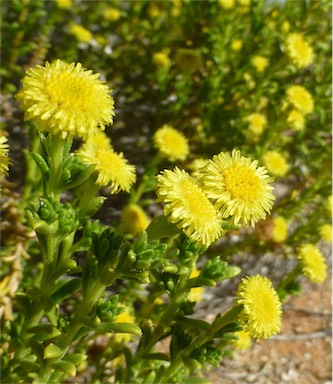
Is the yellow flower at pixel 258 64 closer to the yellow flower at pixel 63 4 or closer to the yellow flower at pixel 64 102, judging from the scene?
the yellow flower at pixel 63 4

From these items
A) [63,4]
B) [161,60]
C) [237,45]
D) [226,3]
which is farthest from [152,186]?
[63,4]

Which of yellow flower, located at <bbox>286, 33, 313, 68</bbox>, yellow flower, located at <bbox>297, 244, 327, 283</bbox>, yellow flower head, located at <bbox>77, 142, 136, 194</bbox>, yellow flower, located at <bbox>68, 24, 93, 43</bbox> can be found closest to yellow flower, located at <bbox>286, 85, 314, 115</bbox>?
yellow flower, located at <bbox>286, 33, 313, 68</bbox>

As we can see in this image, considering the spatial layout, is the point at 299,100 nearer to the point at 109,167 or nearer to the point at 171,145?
the point at 171,145

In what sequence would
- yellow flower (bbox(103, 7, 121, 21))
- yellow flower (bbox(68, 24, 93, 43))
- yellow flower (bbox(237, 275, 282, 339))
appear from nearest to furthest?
yellow flower (bbox(237, 275, 282, 339)), yellow flower (bbox(68, 24, 93, 43)), yellow flower (bbox(103, 7, 121, 21))

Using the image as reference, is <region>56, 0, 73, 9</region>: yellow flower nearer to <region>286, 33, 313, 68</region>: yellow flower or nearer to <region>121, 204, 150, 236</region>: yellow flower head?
<region>286, 33, 313, 68</region>: yellow flower

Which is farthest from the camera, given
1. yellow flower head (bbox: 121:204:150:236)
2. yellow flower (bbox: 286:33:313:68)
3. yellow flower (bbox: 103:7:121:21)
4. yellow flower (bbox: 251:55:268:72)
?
yellow flower (bbox: 103:7:121:21)

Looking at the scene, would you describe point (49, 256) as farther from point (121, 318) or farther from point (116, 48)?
point (116, 48)
